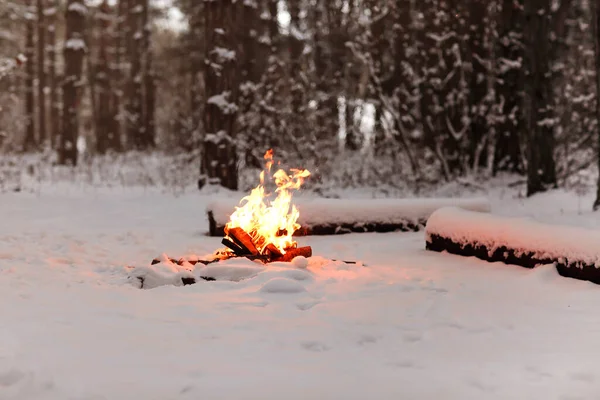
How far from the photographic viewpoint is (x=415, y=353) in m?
3.73

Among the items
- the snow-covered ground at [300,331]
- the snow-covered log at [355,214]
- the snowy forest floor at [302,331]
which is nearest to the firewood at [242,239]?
the snowy forest floor at [302,331]

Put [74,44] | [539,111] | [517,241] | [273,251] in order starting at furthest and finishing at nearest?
[74,44], [539,111], [273,251], [517,241]

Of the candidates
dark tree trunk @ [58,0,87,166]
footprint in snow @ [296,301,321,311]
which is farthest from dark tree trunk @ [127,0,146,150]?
footprint in snow @ [296,301,321,311]

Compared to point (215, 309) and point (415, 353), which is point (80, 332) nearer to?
point (215, 309)

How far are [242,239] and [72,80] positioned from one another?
12609mm

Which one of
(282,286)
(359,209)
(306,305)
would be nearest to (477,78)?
(359,209)

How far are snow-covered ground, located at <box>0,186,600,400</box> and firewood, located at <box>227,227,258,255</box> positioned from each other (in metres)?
0.62

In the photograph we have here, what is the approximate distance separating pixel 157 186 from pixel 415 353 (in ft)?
34.7

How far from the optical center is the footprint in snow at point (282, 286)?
5.23m

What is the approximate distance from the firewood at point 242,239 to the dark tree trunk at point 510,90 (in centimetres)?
909

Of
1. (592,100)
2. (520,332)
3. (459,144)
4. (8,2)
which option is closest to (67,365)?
(520,332)

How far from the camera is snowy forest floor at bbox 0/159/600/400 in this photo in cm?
318

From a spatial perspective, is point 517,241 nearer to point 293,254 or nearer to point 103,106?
point 293,254

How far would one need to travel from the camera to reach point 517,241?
6.30m
